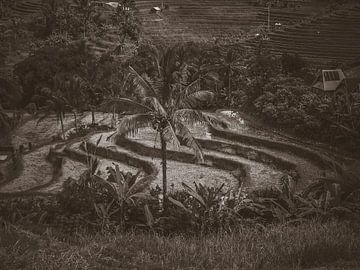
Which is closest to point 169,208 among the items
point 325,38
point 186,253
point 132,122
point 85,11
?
point 132,122

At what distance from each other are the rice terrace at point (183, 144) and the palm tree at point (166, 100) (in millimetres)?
43

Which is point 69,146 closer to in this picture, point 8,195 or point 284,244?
point 8,195

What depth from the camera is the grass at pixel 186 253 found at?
5763 millimetres

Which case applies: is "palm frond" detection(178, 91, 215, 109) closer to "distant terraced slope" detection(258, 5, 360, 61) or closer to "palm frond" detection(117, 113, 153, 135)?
"palm frond" detection(117, 113, 153, 135)

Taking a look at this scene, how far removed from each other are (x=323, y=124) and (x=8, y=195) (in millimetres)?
13960

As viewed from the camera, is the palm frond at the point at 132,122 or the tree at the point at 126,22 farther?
the tree at the point at 126,22

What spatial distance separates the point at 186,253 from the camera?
6227 millimetres

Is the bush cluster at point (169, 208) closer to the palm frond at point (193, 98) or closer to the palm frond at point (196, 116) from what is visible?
the palm frond at point (196, 116)

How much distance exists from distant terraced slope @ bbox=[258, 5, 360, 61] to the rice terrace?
0.58 ft

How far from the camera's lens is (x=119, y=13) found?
52.2 meters

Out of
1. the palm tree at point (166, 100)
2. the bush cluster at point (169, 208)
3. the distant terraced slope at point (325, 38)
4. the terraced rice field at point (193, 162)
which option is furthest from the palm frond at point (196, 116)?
the distant terraced slope at point (325, 38)

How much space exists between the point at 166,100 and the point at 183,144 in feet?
30.1

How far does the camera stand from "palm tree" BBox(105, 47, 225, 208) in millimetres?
14703

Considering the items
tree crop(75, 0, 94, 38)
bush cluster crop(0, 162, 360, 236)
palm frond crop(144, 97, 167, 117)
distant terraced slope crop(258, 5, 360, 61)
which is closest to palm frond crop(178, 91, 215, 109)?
palm frond crop(144, 97, 167, 117)
